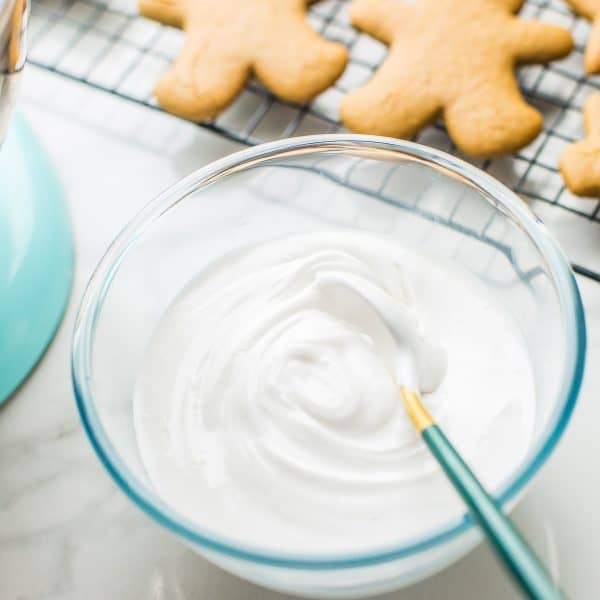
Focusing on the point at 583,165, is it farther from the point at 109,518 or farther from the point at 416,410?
the point at 109,518

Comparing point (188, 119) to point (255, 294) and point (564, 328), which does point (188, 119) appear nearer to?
point (255, 294)

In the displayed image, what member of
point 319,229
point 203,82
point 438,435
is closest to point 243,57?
point 203,82

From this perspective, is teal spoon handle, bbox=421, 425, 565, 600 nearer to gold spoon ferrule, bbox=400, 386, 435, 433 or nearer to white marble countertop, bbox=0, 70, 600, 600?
gold spoon ferrule, bbox=400, 386, 435, 433

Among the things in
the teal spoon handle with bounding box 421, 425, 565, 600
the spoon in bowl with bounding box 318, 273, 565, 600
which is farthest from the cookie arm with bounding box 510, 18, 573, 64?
the teal spoon handle with bounding box 421, 425, 565, 600

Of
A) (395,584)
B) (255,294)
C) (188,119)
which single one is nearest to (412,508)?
(395,584)

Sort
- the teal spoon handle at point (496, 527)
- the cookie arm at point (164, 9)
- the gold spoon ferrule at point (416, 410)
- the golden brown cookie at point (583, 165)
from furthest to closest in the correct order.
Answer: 1. the cookie arm at point (164, 9)
2. the golden brown cookie at point (583, 165)
3. the gold spoon ferrule at point (416, 410)
4. the teal spoon handle at point (496, 527)

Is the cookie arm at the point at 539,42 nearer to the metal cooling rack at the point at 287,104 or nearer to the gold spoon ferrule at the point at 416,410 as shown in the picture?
the metal cooling rack at the point at 287,104

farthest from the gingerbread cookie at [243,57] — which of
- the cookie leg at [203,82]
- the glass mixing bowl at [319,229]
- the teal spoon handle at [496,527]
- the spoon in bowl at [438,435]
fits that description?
the teal spoon handle at [496,527]

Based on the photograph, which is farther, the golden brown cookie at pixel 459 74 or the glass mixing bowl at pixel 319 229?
the golden brown cookie at pixel 459 74
